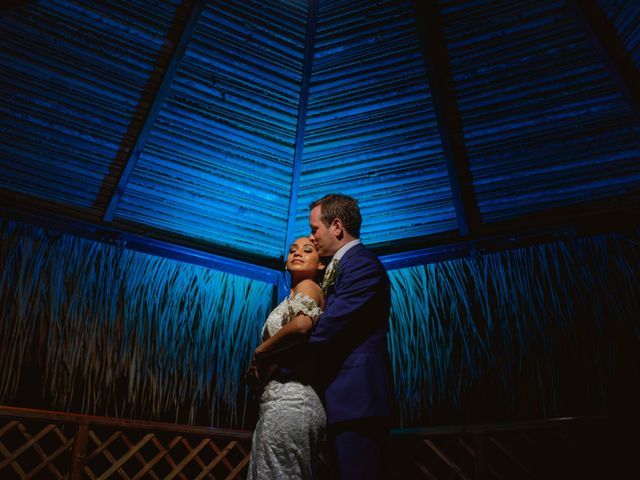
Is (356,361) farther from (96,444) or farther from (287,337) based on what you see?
(96,444)

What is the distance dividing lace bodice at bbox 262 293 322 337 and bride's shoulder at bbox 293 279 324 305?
10 centimetres

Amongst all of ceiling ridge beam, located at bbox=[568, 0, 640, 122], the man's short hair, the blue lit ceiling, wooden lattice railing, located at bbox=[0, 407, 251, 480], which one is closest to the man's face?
the man's short hair

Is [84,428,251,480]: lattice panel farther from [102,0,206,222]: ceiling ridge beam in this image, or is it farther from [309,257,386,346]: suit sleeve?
[309,257,386,346]: suit sleeve

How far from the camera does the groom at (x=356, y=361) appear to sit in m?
→ 1.96

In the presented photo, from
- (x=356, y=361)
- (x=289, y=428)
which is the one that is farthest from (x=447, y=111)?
(x=289, y=428)

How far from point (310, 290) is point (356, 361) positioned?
476mm

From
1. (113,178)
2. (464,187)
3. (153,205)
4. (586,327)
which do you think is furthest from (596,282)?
(113,178)

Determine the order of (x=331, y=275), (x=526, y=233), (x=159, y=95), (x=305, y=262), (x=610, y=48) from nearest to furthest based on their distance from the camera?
(x=331, y=275), (x=305, y=262), (x=610, y=48), (x=159, y=95), (x=526, y=233)

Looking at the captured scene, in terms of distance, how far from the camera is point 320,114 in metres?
3.25

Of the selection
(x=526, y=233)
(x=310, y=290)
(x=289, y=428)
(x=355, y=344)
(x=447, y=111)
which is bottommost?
(x=289, y=428)

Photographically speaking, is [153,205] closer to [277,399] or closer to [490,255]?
[277,399]

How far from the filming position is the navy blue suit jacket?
78.5 inches

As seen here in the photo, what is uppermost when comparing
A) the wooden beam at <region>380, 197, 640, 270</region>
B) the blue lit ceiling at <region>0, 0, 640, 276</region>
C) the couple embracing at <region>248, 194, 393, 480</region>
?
the blue lit ceiling at <region>0, 0, 640, 276</region>

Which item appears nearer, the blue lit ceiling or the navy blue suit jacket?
the navy blue suit jacket
